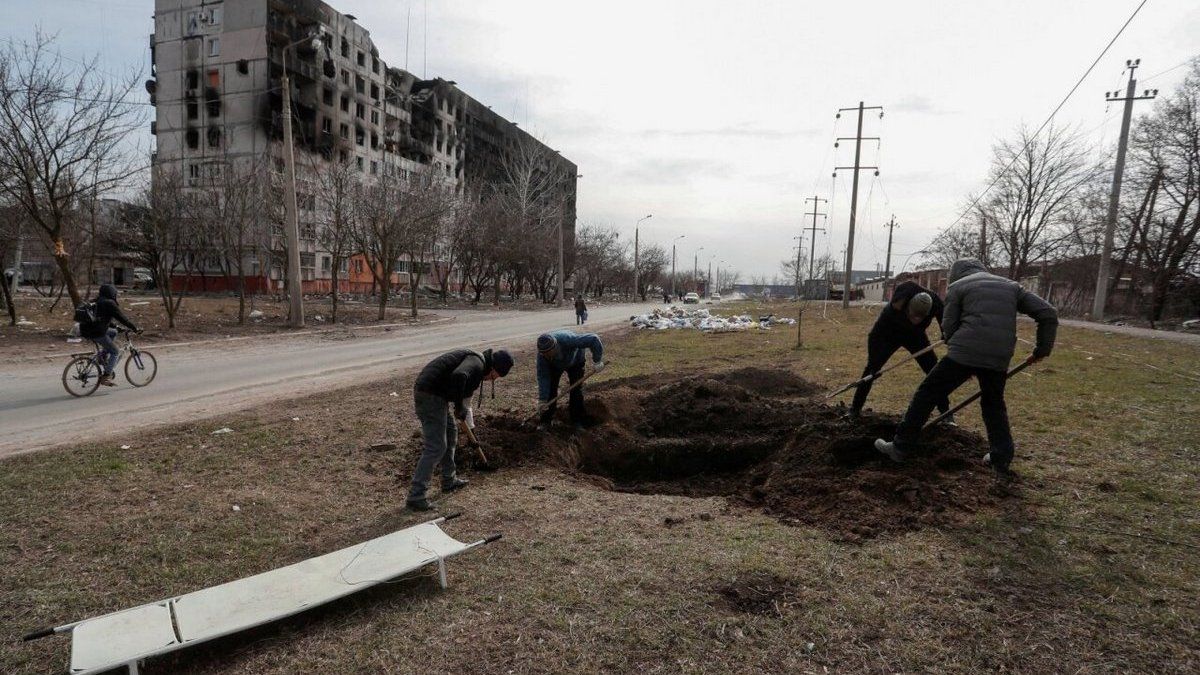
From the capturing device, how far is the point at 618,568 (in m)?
3.36

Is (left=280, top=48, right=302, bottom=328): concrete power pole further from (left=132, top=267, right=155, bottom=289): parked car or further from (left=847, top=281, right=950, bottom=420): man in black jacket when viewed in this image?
(left=132, top=267, right=155, bottom=289): parked car

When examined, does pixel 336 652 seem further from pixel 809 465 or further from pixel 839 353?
pixel 839 353

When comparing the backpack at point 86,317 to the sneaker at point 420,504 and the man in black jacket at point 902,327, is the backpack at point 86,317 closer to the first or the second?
the sneaker at point 420,504

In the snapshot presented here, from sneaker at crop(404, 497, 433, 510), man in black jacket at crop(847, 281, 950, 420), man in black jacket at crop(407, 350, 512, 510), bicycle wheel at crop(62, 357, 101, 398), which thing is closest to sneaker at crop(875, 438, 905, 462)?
man in black jacket at crop(847, 281, 950, 420)

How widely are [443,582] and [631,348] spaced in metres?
12.9

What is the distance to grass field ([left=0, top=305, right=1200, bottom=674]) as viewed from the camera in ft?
8.61

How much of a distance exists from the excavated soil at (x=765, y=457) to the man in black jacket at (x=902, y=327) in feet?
1.79

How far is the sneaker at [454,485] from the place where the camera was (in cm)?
481

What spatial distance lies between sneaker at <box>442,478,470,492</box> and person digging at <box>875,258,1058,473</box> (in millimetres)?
3503

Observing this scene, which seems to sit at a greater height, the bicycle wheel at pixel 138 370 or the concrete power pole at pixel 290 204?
the concrete power pole at pixel 290 204

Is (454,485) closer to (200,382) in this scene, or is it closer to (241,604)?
(241,604)

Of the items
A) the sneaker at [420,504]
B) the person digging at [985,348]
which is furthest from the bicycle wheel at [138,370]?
the person digging at [985,348]

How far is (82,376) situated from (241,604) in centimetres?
846

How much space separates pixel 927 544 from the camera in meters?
3.50
